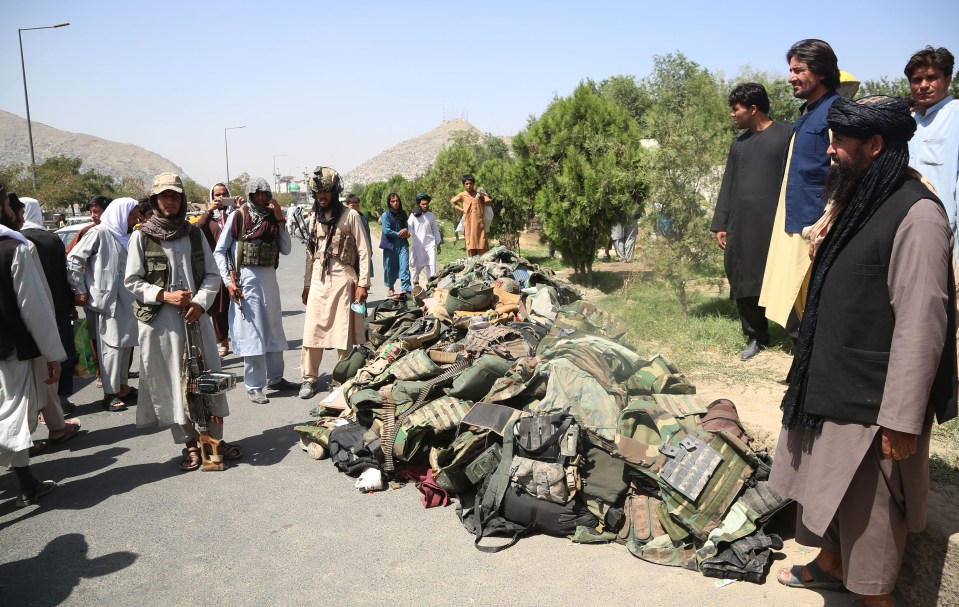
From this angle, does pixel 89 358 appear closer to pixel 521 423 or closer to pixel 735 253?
pixel 521 423

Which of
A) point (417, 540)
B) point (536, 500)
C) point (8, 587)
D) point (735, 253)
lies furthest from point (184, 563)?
point (735, 253)

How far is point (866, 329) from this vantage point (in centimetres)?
243

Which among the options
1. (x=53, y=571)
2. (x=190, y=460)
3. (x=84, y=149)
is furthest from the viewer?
(x=84, y=149)

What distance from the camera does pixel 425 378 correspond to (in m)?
5.05

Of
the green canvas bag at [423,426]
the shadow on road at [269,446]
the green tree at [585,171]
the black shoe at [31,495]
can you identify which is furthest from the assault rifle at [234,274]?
the green tree at [585,171]

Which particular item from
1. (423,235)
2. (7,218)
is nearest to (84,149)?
(423,235)

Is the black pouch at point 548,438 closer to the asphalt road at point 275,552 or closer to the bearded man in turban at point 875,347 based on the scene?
the asphalt road at point 275,552

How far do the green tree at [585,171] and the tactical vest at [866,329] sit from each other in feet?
26.0

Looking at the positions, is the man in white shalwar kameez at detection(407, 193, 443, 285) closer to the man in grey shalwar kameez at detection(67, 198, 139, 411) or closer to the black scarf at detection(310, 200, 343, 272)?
the black scarf at detection(310, 200, 343, 272)

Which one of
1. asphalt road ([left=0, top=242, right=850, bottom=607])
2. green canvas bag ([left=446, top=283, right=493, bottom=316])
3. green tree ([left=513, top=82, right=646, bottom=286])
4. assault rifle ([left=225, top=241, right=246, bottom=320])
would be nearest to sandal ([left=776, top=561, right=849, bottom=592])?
asphalt road ([left=0, top=242, right=850, bottom=607])

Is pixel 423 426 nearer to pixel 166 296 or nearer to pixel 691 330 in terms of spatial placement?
pixel 166 296

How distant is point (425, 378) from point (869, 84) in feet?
145

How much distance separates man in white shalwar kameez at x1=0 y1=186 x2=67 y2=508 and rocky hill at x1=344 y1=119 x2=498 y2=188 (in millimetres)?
131936

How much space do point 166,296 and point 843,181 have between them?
4304mm
